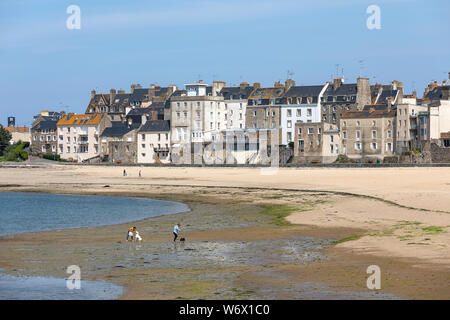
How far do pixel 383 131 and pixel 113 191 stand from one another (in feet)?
137

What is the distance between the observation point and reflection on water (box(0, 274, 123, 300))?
59.8 feet

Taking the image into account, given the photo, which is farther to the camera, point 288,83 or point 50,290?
point 288,83

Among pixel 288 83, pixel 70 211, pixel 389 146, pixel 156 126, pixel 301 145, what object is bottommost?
pixel 70 211

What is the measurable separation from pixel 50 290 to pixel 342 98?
264 feet

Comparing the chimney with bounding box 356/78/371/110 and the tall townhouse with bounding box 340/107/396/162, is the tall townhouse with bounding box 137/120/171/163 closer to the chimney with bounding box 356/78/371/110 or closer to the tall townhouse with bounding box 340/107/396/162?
the tall townhouse with bounding box 340/107/396/162

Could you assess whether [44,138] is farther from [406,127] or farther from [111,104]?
[406,127]

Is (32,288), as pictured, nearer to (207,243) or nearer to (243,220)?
(207,243)

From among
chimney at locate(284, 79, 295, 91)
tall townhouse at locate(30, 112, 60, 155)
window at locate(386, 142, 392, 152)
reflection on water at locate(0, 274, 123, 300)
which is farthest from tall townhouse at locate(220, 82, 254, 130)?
reflection on water at locate(0, 274, 123, 300)

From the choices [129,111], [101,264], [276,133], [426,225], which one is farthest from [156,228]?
[129,111]

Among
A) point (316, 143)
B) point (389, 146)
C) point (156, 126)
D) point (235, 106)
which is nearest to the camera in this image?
point (389, 146)

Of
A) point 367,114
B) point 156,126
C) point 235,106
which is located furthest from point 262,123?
point 367,114

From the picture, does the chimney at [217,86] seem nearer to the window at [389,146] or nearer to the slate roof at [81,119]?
the slate roof at [81,119]

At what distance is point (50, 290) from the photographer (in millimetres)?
19047

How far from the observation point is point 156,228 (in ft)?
107
